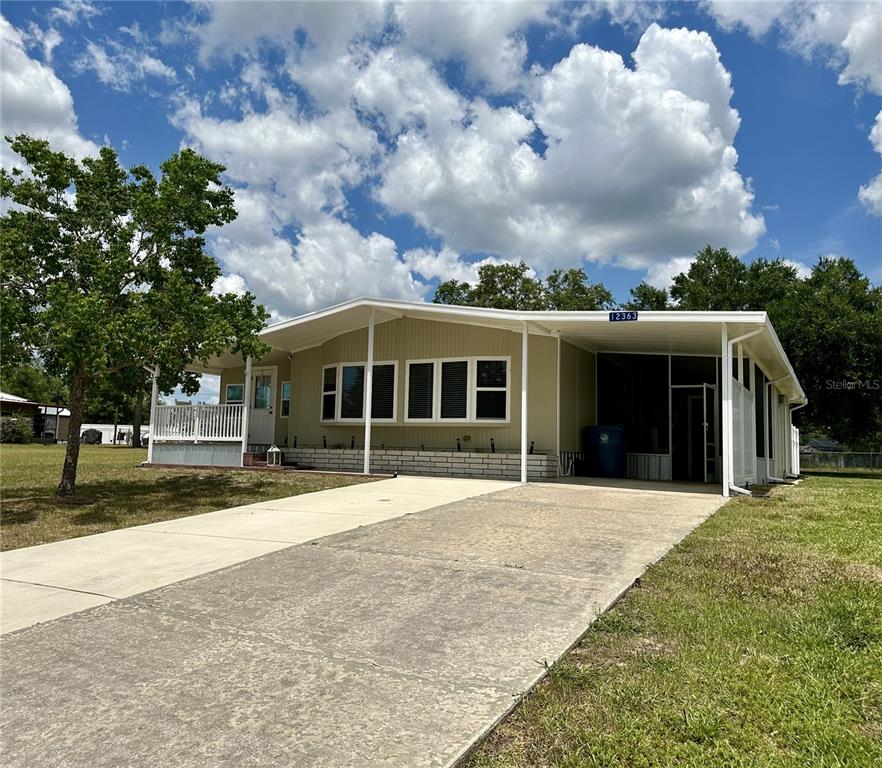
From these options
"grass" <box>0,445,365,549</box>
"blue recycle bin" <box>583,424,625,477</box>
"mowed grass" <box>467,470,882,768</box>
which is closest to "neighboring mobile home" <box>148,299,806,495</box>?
"blue recycle bin" <box>583,424,625,477</box>

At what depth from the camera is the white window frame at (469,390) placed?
44.9 feet

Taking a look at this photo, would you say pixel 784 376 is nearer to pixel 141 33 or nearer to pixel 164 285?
pixel 164 285

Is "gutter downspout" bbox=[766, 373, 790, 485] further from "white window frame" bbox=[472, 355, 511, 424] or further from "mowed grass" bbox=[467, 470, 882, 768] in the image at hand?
"mowed grass" bbox=[467, 470, 882, 768]

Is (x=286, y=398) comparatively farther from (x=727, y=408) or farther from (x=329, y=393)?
(x=727, y=408)

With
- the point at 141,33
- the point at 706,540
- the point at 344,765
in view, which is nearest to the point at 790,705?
the point at 344,765

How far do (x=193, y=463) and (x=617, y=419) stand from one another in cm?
1033

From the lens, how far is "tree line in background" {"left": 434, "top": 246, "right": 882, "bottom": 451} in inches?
973

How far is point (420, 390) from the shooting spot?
1470 cm

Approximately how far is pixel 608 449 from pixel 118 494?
968cm

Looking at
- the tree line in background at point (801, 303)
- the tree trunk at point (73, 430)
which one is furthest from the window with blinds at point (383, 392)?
the tree line in background at point (801, 303)

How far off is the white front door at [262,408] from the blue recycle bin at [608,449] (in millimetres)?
8545

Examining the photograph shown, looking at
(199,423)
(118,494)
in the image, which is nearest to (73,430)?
(118,494)

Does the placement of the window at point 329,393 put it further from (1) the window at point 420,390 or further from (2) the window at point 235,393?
(2) the window at point 235,393

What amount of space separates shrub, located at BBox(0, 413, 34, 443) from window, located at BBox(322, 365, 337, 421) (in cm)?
2617
